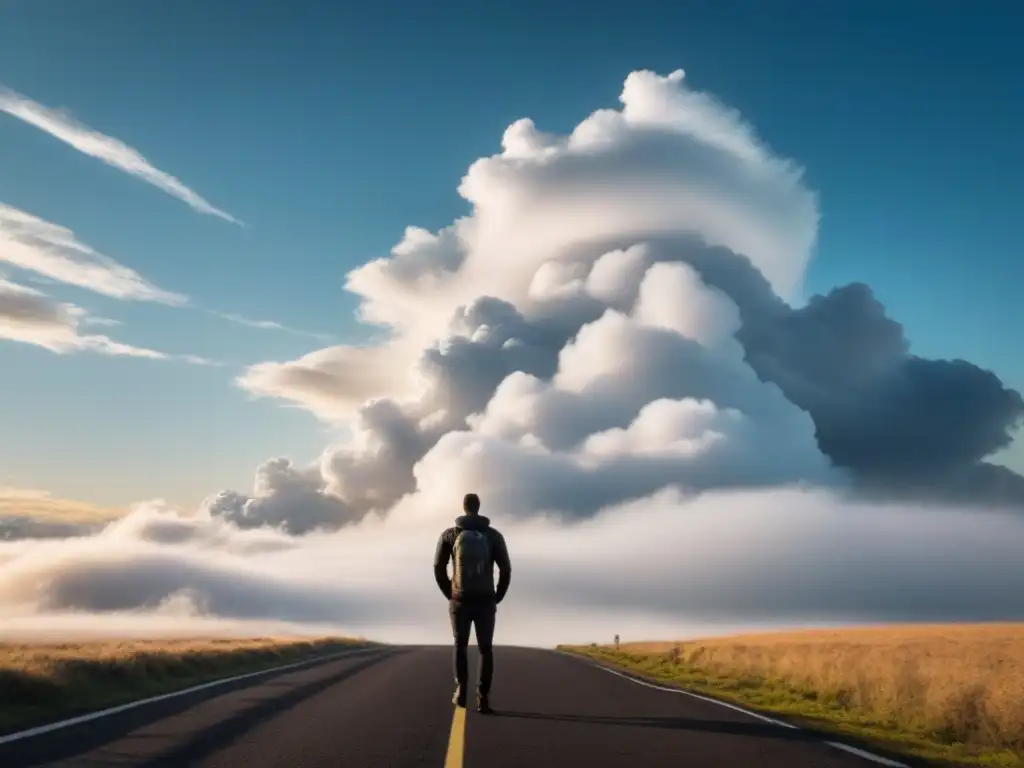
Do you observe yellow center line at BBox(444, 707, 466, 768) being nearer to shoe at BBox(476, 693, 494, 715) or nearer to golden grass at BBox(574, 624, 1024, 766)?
Result: shoe at BBox(476, 693, 494, 715)

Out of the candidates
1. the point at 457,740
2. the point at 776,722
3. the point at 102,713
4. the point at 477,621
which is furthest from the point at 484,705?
the point at 102,713

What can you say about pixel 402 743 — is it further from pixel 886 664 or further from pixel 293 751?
pixel 886 664

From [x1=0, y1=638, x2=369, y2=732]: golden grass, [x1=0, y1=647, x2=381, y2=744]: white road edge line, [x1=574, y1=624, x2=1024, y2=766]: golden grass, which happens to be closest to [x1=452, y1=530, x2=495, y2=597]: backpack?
[x1=0, y1=647, x2=381, y2=744]: white road edge line

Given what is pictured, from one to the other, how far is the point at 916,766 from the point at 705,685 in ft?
43.8

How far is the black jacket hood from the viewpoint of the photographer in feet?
43.7

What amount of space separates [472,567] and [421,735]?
98.7 inches

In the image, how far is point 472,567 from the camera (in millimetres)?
13078

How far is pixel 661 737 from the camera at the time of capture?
11414mm

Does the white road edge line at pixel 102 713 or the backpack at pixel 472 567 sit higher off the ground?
the backpack at pixel 472 567

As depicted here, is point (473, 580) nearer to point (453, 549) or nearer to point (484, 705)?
point (453, 549)

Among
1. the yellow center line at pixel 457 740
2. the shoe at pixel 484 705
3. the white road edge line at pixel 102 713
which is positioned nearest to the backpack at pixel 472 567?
the shoe at pixel 484 705

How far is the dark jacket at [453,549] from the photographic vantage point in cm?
1337

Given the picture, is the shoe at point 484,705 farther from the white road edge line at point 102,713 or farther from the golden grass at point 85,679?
the golden grass at point 85,679

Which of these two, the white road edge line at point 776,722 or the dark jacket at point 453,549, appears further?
the dark jacket at point 453,549
